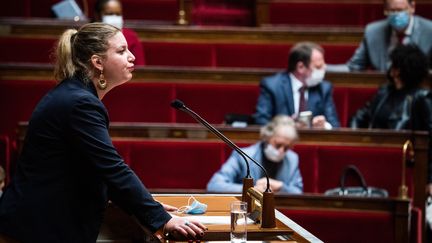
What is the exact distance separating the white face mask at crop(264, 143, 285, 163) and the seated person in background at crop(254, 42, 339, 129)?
271 mm

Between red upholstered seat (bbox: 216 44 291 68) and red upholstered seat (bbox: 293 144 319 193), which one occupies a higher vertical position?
red upholstered seat (bbox: 216 44 291 68)

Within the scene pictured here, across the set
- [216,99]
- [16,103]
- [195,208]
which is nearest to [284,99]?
[216,99]

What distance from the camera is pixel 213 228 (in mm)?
901

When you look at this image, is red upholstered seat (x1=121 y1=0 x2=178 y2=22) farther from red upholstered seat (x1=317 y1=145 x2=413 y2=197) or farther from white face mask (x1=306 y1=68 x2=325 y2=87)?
red upholstered seat (x1=317 y1=145 x2=413 y2=197)

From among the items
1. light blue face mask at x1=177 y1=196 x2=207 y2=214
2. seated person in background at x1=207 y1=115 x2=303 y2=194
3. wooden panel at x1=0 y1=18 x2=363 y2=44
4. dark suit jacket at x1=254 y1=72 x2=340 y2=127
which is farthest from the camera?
wooden panel at x1=0 y1=18 x2=363 y2=44

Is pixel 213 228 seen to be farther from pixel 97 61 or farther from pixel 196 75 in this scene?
pixel 196 75

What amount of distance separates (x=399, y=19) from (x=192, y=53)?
0.53 m

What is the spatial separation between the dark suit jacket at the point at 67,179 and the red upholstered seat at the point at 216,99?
1.15 m

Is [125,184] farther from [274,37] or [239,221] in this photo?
[274,37]

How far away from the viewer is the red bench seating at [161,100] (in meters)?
2.02

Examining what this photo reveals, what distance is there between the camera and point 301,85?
79.5 inches

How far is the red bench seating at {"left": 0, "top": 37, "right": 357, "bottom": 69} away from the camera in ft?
7.61

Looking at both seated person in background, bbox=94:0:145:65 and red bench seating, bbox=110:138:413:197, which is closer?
red bench seating, bbox=110:138:413:197

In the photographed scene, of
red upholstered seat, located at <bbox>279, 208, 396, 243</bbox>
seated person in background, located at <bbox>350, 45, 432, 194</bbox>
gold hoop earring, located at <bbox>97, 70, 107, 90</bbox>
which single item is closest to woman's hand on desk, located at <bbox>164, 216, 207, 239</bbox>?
gold hoop earring, located at <bbox>97, 70, 107, 90</bbox>
